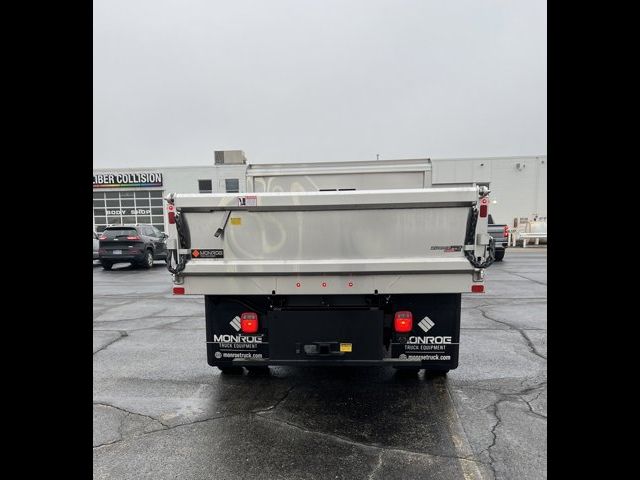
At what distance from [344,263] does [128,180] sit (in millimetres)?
33457

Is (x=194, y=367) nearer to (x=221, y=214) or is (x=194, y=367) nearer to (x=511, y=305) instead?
(x=221, y=214)

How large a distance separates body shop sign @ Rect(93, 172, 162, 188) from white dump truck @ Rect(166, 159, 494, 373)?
3103 cm

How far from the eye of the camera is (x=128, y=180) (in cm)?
3106

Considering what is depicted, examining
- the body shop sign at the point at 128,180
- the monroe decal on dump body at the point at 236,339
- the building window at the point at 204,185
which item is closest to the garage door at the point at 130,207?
the body shop sign at the point at 128,180

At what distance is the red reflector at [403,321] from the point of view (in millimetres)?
3371

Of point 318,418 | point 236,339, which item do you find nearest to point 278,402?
point 318,418

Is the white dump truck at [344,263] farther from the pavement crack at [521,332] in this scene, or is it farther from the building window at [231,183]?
the building window at [231,183]

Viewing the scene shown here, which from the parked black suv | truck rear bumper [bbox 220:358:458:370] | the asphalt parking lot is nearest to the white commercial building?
the parked black suv

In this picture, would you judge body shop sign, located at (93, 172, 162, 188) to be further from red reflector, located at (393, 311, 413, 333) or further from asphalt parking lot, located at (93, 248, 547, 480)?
red reflector, located at (393, 311, 413, 333)
